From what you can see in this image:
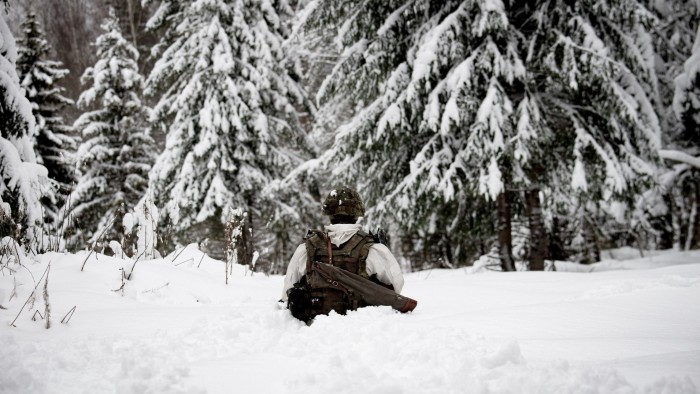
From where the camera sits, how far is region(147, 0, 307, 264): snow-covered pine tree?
428 inches

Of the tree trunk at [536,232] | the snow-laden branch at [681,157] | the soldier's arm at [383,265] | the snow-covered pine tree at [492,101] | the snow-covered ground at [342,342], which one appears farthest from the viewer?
the tree trunk at [536,232]

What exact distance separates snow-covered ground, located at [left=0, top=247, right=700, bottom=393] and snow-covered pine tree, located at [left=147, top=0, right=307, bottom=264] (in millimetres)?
6860

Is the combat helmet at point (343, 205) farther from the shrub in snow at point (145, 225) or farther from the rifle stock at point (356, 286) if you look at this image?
the shrub in snow at point (145, 225)

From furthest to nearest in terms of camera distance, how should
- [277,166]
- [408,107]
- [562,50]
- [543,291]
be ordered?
[277,166] → [408,107] → [562,50] → [543,291]

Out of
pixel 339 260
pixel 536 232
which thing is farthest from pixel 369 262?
pixel 536 232

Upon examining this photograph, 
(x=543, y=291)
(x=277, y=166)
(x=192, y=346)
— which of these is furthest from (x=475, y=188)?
(x=277, y=166)

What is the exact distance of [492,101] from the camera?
21.3 feet

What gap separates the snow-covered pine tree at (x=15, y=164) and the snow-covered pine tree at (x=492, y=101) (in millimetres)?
4923

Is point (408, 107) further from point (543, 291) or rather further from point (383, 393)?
point (383, 393)

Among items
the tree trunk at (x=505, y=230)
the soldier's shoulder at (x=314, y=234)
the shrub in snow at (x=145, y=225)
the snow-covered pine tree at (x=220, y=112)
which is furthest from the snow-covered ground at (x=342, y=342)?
the snow-covered pine tree at (x=220, y=112)

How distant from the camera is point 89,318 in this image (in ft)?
9.70

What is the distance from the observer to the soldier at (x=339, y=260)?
128 inches

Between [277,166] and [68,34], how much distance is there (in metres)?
22.8

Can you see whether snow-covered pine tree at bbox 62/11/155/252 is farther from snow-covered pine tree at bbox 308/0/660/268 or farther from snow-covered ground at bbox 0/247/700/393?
snow-covered ground at bbox 0/247/700/393
